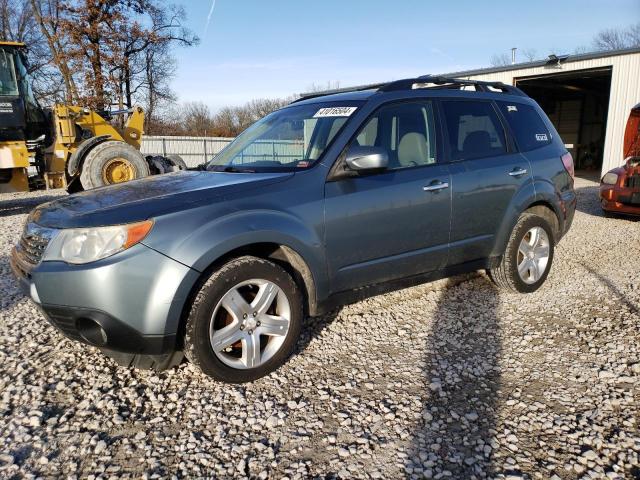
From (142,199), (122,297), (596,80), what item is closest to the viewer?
(122,297)

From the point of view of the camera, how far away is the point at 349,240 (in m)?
3.30

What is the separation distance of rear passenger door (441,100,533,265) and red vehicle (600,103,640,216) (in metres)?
5.38

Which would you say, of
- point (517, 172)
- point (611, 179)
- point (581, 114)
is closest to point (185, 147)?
point (611, 179)

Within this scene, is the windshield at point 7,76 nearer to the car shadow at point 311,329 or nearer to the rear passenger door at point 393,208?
the car shadow at point 311,329

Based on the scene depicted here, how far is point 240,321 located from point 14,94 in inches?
354

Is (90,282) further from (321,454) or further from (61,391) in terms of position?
(321,454)

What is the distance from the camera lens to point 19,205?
11.5 m

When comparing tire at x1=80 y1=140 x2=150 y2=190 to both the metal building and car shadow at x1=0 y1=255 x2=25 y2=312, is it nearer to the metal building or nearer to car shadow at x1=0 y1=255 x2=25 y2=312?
car shadow at x1=0 y1=255 x2=25 y2=312

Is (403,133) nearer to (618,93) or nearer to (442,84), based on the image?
(442,84)

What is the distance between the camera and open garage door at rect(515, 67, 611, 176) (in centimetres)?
2509

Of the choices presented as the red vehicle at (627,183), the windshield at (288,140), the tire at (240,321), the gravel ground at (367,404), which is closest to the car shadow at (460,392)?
the gravel ground at (367,404)

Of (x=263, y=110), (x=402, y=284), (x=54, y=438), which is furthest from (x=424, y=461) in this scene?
(x=263, y=110)

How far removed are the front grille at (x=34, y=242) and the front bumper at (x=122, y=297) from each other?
147 millimetres

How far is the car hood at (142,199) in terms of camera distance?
2678 mm
